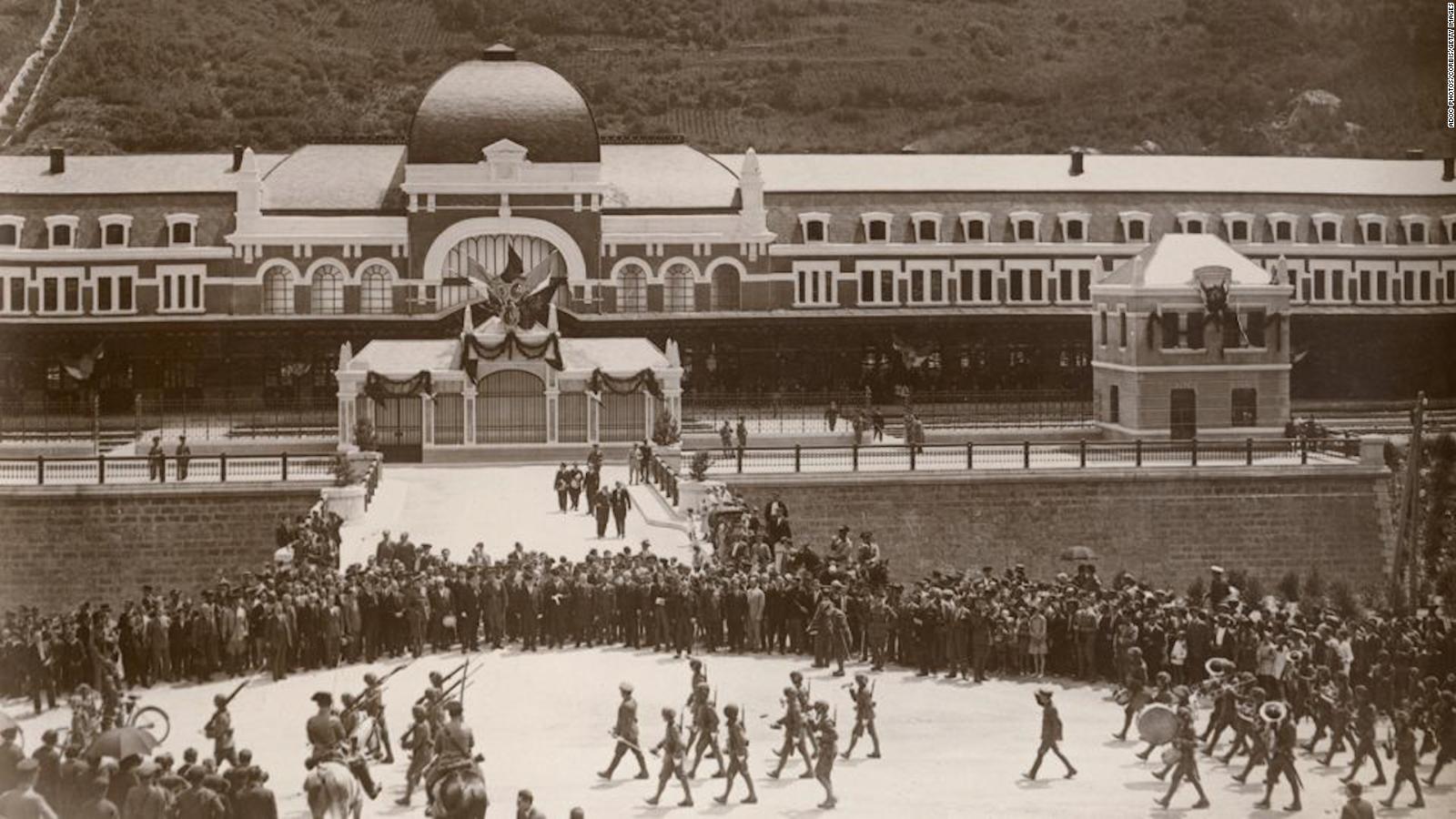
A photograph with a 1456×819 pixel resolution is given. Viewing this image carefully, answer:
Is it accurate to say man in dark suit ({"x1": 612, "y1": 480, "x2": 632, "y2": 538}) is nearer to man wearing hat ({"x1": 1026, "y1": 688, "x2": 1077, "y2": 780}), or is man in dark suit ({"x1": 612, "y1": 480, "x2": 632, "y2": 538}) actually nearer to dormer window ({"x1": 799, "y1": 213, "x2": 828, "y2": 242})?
man wearing hat ({"x1": 1026, "y1": 688, "x2": 1077, "y2": 780})

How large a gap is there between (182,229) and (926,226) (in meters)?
28.6

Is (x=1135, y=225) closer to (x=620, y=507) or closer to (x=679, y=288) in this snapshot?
(x=679, y=288)

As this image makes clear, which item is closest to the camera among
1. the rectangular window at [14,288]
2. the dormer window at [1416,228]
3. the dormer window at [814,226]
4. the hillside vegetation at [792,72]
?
the rectangular window at [14,288]

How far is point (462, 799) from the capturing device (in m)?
20.3

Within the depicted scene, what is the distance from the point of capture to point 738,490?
49719mm

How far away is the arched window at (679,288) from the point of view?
243 ft

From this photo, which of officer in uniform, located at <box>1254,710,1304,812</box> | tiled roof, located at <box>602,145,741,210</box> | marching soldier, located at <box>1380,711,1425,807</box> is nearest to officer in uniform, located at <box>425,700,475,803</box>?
officer in uniform, located at <box>1254,710,1304,812</box>

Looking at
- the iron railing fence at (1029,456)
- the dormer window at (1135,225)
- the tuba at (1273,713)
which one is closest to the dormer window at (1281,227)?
the dormer window at (1135,225)

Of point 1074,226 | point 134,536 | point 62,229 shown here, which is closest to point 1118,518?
point 134,536

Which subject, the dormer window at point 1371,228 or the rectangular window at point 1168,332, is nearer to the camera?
the rectangular window at point 1168,332

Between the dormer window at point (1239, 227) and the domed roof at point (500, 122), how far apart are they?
25.1 metres

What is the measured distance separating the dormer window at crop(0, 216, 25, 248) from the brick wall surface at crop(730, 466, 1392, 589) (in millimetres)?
36891

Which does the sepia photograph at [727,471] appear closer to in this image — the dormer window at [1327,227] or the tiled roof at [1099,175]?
the dormer window at [1327,227]

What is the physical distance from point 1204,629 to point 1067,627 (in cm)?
226
